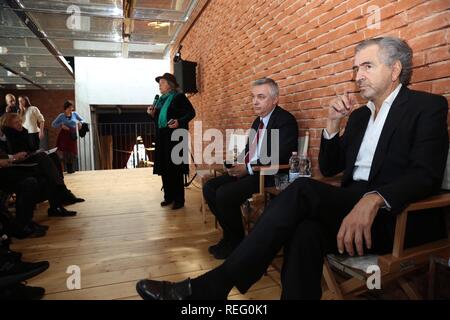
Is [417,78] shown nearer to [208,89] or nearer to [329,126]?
[329,126]

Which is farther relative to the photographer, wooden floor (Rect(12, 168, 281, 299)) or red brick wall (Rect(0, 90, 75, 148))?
red brick wall (Rect(0, 90, 75, 148))

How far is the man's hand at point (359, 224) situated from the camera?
1155mm

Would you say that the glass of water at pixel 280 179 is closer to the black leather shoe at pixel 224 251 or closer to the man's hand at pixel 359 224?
the black leather shoe at pixel 224 251

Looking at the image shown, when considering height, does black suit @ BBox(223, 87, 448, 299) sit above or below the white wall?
below

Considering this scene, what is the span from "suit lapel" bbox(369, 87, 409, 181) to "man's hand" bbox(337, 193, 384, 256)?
25 centimetres

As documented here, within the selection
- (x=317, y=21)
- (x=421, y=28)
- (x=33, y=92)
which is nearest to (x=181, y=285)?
(x=421, y=28)

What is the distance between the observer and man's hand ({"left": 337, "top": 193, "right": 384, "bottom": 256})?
1155 mm

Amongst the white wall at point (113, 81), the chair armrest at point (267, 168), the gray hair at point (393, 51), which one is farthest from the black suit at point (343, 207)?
the white wall at point (113, 81)

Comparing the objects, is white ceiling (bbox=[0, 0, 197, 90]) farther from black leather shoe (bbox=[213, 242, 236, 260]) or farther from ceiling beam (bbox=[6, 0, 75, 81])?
black leather shoe (bbox=[213, 242, 236, 260])

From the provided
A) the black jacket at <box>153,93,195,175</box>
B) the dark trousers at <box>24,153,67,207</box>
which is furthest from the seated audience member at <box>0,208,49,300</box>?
the black jacket at <box>153,93,195,175</box>

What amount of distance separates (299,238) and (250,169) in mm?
1169

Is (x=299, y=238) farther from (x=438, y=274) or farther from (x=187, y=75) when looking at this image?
(x=187, y=75)

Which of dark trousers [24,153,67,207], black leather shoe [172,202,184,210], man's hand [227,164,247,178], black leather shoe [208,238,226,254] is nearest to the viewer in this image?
black leather shoe [208,238,226,254]

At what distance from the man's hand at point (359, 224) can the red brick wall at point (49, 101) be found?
12556 mm
